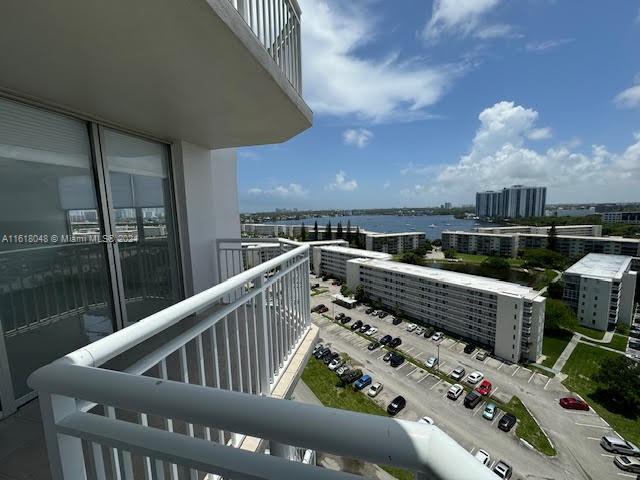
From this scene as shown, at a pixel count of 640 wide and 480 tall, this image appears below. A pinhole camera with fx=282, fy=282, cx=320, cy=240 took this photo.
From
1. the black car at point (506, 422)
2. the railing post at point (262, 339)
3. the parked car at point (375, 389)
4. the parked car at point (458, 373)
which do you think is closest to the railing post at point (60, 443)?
the railing post at point (262, 339)

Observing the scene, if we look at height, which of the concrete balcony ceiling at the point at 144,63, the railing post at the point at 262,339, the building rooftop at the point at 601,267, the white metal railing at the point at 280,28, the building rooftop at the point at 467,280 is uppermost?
the white metal railing at the point at 280,28

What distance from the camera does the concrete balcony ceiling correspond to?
1.23 metres

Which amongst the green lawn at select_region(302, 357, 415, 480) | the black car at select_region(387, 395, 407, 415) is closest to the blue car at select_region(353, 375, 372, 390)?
the green lawn at select_region(302, 357, 415, 480)

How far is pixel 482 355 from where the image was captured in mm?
16266

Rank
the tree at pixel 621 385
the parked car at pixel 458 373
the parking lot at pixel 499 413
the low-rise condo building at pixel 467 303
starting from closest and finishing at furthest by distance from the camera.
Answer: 1. the parking lot at pixel 499 413
2. the tree at pixel 621 385
3. the parked car at pixel 458 373
4. the low-rise condo building at pixel 467 303

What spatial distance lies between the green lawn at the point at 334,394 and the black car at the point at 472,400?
11.7 feet

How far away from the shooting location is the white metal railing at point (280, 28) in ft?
5.78

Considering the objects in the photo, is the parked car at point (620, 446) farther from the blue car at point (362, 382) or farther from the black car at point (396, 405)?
the blue car at point (362, 382)

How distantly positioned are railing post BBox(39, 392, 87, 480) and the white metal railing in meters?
1.83

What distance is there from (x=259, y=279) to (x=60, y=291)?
1.83m

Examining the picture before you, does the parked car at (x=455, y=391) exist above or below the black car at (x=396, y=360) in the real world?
below

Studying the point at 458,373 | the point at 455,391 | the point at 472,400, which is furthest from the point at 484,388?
the point at 455,391

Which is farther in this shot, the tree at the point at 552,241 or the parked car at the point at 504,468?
the tree at the point at 552,241

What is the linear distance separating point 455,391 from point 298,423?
15.3 m
